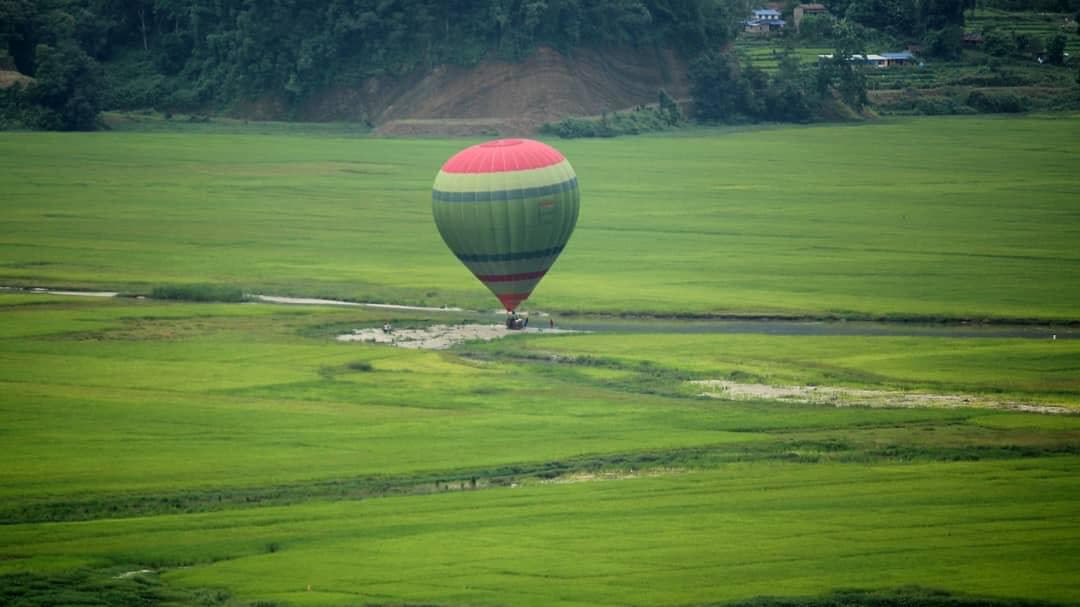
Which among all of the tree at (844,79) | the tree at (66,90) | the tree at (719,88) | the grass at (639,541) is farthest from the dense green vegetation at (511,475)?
the tree at (844,79)

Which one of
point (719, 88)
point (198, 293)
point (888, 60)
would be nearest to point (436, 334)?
point (198, 293)

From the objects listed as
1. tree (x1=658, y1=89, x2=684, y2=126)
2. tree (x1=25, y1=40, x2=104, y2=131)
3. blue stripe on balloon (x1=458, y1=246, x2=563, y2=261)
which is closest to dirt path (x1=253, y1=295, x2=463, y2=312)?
blue stripe on balloon (x1=458, y1=246, x2=563, y2=261)

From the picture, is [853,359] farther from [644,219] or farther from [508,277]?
[644,219]

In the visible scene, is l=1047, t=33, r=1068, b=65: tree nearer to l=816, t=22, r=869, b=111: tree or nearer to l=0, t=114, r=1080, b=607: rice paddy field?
l=816, t=22, r=869, b=111: tree

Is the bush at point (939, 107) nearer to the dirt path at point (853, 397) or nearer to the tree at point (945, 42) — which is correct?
the tree at point (945, 42)

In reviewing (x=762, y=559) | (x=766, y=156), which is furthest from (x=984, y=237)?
(x=762, y=559)
